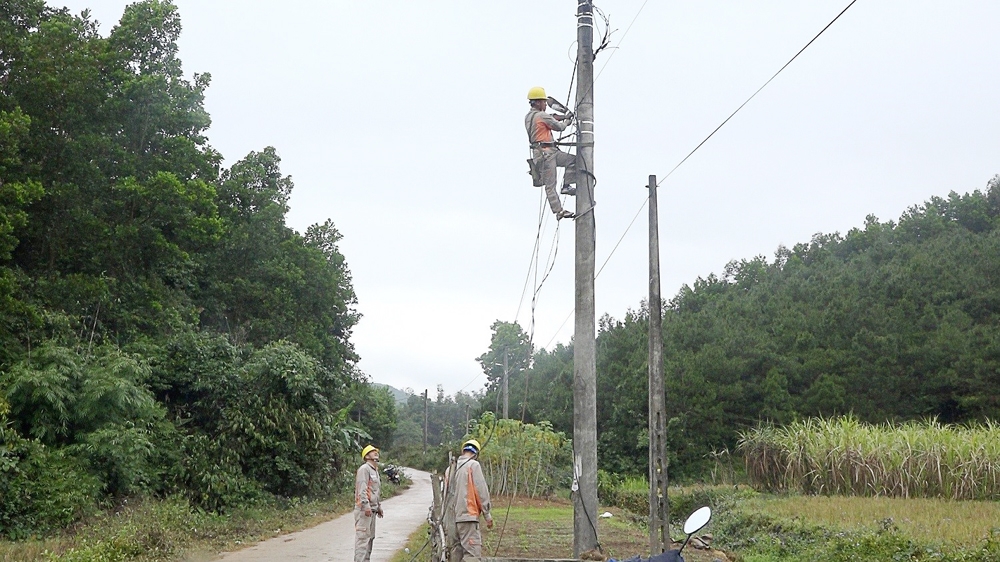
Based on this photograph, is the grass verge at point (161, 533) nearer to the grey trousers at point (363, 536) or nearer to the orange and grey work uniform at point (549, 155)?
the grey trousers at point (363, 536)

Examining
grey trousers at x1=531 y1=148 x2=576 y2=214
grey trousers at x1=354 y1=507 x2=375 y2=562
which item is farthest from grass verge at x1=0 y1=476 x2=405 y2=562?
grey trousers at x1=531 y1=148 x2=576 y2=214

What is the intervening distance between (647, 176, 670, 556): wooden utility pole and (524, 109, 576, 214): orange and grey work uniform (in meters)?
4.11

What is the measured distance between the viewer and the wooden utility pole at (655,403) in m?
13.4

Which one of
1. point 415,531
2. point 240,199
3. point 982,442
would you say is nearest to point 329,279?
point 240,199

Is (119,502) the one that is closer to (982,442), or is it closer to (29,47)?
(29,47)

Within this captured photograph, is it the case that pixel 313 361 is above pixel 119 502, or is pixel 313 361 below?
above

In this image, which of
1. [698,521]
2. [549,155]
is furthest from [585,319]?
[698,521]

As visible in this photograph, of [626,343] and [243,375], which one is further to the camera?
[626,343]

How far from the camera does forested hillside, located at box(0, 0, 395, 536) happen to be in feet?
58.3

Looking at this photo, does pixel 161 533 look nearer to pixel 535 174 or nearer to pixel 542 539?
pixel 542 539

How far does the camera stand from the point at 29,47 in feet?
72.9

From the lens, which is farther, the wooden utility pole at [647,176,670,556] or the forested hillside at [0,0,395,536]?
the forested hillside at [0,0,395,536]

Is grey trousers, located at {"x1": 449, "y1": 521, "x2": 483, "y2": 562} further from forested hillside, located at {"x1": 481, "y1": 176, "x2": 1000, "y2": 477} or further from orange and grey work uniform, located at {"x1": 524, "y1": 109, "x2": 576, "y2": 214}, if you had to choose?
forested hillside, located at {"x1": 481, "y1": 176, "x2": 1000, "y2": 477}

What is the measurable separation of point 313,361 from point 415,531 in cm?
820
